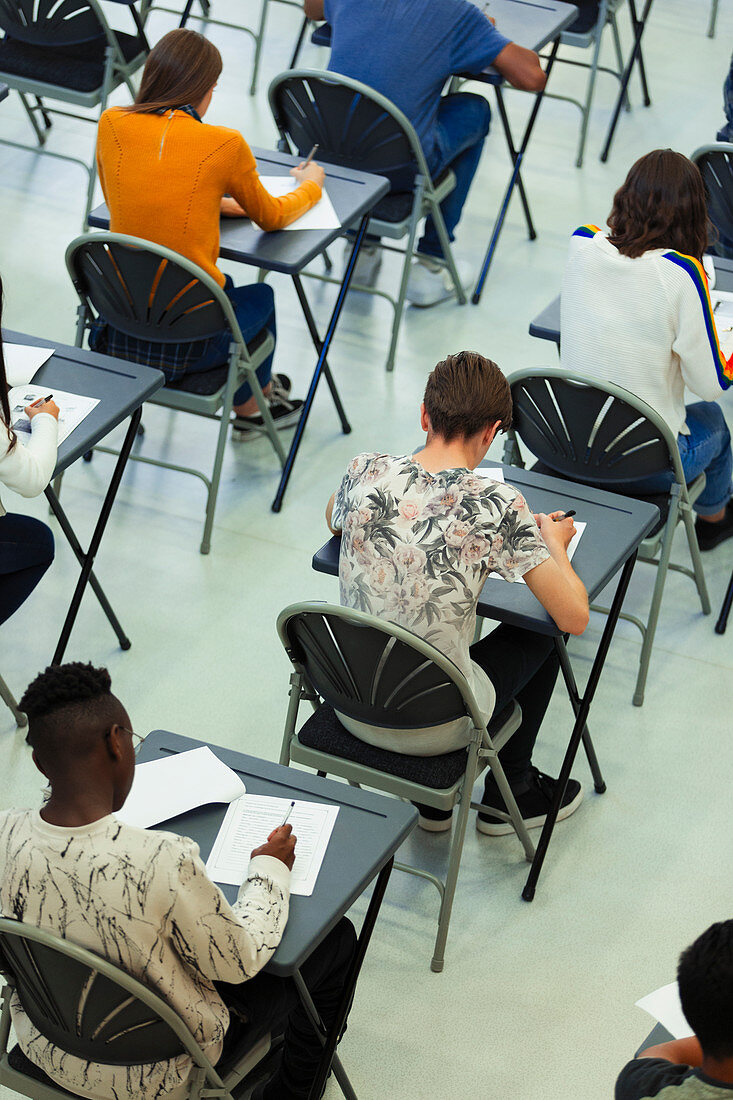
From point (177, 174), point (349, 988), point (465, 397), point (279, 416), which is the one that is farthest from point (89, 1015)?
point (279, 416)

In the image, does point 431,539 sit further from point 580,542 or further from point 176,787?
point 176,787

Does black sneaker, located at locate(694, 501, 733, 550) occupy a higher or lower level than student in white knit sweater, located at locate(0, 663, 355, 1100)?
lower

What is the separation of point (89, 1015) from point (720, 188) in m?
3.24

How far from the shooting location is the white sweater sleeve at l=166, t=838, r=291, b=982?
175 cm

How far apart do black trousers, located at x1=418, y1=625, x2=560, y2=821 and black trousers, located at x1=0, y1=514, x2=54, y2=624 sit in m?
1.03

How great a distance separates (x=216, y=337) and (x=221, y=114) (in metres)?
2.72

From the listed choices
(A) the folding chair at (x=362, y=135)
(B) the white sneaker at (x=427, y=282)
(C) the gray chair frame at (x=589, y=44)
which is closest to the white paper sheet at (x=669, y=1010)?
(A) the folding chair at (x=362, y=135)

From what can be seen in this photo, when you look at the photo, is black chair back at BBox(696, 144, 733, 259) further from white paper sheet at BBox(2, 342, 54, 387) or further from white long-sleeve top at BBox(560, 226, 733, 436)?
white paper sheet at BBox(2, 342, 54, 387)

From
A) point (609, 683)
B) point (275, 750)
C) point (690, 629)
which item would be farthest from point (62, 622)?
point (690, 629)

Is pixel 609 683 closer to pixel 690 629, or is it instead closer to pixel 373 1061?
pixel 690 629

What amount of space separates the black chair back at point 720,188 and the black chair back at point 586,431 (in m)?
1.21

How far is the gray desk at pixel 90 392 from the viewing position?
115 inches

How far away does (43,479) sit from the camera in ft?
9.02

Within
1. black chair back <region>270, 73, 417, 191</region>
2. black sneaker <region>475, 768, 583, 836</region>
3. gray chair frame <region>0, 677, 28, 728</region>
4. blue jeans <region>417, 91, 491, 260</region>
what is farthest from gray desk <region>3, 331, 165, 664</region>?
blue jeans <region>417, 91, 491, 260</region>
